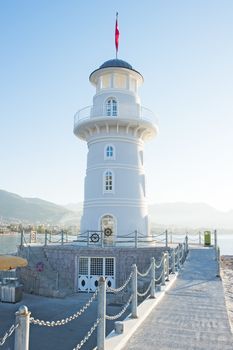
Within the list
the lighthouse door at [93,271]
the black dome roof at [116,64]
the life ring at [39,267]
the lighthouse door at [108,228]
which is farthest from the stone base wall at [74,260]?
the black dome roof at [116,64]

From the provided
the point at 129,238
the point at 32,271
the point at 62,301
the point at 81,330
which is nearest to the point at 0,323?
the point at 81,330

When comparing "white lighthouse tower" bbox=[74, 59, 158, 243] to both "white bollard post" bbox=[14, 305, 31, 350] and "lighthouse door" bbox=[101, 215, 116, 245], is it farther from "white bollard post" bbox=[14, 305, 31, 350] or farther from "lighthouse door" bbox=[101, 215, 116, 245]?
"white bollard post" bbox=[14, 305, 31, 350]

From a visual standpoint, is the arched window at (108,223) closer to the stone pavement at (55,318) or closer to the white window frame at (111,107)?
the stone pavement at (55,318)

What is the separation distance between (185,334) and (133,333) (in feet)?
3.37

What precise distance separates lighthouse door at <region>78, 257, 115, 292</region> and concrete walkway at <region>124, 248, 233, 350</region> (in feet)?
27.2

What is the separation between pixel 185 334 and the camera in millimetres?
7133

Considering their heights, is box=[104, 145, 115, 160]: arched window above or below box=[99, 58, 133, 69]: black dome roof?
below

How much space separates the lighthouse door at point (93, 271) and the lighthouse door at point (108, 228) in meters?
2.41

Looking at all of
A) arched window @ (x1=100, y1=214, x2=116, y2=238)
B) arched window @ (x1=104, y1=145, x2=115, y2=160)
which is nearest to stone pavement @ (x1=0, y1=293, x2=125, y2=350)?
arched window @ (x1=100, y1=214, x2=116, y2=238)

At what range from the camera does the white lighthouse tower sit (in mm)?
23672

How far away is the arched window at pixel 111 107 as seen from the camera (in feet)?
81.3

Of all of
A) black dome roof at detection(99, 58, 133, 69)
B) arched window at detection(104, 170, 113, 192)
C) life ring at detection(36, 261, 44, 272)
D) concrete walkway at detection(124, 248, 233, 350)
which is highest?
black dome roof at detection(99, 58, 133, 69)

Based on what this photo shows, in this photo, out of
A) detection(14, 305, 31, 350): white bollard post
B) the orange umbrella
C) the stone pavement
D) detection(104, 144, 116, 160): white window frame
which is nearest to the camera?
detection(14, 305, 31, 350): white bollard post

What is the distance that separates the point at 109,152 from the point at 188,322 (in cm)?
1733
